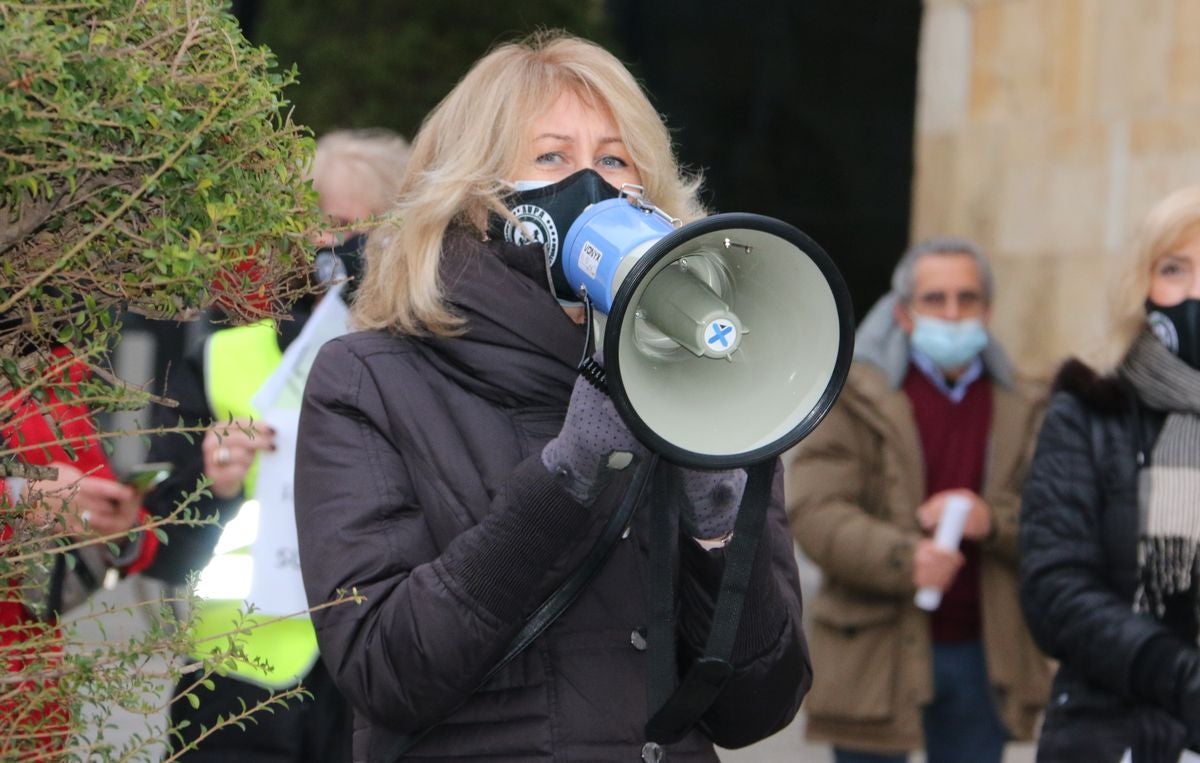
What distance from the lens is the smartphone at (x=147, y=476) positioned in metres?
3.56

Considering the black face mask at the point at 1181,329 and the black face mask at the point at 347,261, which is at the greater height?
the black face mask at the point at 347,261

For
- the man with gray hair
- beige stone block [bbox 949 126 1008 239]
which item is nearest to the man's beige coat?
the man with gray hair

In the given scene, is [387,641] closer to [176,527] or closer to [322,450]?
[322,450]

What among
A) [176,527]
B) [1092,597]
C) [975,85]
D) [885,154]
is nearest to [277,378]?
[176,527]

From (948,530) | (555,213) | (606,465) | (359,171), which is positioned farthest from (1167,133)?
(606,465)

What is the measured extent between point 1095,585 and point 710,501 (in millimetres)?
1467

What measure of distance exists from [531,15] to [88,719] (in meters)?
10.3

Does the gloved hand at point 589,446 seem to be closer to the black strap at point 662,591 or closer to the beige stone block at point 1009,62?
the black strap at point 662,591

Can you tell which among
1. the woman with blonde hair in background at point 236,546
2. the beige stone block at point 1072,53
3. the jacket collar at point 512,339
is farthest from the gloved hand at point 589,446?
the beige stone block at point 1072,53

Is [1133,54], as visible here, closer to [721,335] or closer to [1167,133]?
[1167,133]

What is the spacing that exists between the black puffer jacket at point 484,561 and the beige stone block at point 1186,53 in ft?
15.7

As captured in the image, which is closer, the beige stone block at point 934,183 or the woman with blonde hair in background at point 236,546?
the woman with blonde hair in background at point 236,546

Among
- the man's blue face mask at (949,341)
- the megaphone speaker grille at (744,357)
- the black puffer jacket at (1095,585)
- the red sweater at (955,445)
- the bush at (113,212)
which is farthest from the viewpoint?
the man's blue face mask at (949,341)

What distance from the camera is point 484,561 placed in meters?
2.15
